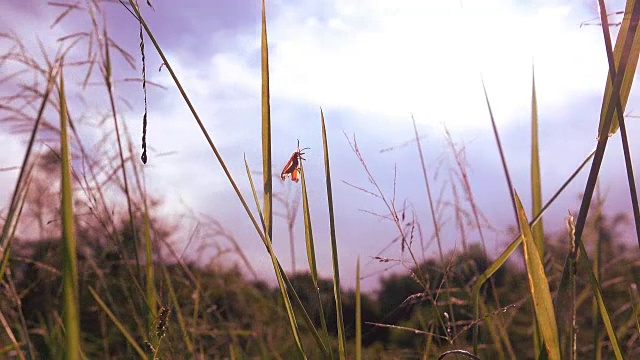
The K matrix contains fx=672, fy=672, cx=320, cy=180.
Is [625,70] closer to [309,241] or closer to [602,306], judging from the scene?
[602,306]

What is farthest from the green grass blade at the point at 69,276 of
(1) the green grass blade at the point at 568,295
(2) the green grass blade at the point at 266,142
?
(1) the green grass blade at the point at 568,295

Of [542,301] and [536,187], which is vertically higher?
[536,187]

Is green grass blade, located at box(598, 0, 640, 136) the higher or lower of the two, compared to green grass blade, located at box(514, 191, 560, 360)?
higher

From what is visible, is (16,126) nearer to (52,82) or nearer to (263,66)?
(52,82)

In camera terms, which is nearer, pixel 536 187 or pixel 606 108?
pixel 606 108

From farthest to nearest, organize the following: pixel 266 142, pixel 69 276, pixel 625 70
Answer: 1. pixel 266 142
2. pixel 625 70
3. pixel 69 276

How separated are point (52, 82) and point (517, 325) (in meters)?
2.25

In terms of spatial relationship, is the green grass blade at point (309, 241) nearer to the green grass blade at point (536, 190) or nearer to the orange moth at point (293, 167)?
the orange moth at point (293, 167)

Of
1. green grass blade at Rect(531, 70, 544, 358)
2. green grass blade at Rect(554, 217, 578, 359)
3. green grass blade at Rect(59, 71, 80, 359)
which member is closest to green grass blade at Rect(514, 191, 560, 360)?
green grass blade at Rect(554, 217, 578, 359)

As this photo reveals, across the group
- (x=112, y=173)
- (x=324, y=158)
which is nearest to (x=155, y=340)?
A: (x=324, y=158)

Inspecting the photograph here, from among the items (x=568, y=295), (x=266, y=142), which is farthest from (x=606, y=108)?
(x=266, y=142)

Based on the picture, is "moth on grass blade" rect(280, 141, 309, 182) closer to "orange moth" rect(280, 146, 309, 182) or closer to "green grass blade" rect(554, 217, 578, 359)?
"orange moth" rect(280, 146, 309, 182)

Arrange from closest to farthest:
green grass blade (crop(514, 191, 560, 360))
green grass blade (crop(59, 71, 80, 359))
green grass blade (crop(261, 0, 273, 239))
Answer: green grass blade (crop(59, 71, 80, 359)) < green grass blade (crop(514, 191, 560, 360)) < green grass blade (crop(261, 0, 273, 239))

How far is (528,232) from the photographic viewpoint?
619mm
